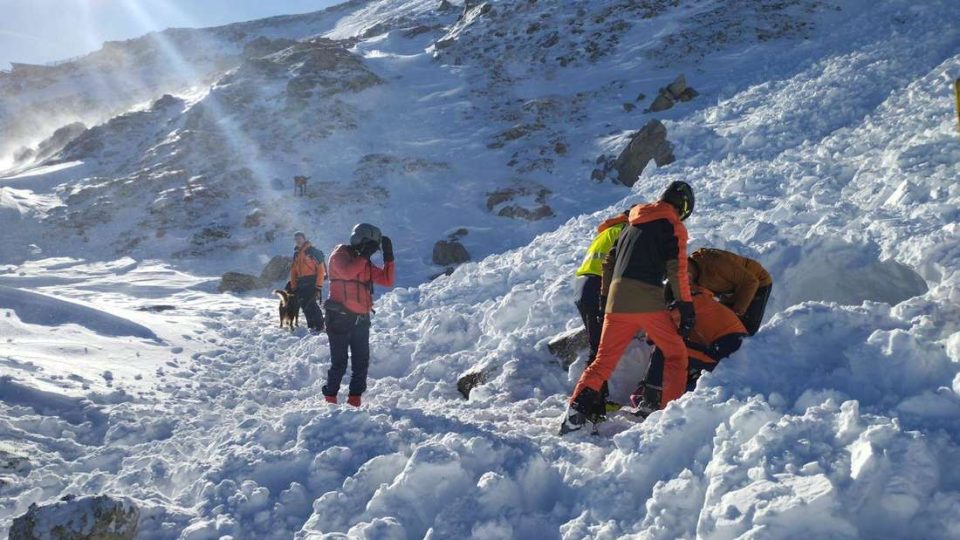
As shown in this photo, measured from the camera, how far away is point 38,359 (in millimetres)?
8000

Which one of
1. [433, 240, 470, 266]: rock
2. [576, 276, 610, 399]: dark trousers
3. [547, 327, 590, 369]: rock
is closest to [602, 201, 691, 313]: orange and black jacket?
[576, 276, 610, 399]: dark trousers

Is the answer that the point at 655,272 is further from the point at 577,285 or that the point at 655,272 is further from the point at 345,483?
the point at 345,483

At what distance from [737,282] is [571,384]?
1688mm

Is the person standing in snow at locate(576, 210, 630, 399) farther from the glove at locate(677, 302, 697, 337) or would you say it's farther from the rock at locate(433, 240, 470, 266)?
the rock at locate(433, 240, 470, 266)

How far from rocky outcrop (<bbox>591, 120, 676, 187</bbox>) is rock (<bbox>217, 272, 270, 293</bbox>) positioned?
1121 centimetres

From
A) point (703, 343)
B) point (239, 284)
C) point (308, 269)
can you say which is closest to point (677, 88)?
point (239, 284)

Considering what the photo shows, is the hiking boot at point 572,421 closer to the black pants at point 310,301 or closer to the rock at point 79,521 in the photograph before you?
the rock at point 79,521

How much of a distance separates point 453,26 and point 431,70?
856 centimetres

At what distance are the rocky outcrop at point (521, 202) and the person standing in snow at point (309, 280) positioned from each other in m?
9.69

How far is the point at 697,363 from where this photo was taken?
4.98 metres

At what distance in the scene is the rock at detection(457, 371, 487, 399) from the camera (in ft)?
20.8

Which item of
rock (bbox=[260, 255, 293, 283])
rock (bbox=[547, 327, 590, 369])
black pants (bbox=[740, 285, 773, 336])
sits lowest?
rock (bbox=[260, 255, 293, 283])

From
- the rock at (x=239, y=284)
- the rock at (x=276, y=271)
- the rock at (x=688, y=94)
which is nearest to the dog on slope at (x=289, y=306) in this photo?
the rock at (x=239, y=284)

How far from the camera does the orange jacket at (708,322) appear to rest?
489cm
